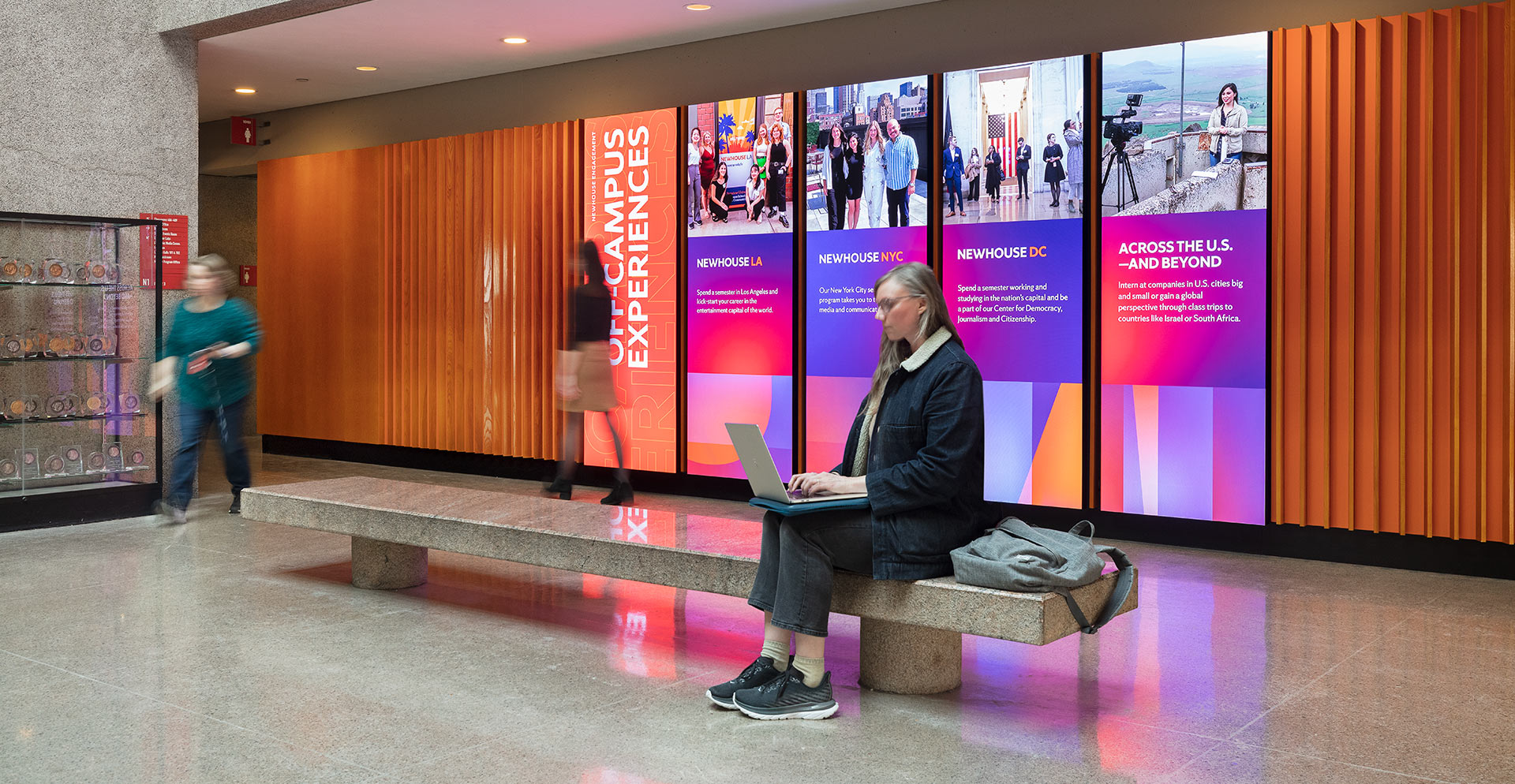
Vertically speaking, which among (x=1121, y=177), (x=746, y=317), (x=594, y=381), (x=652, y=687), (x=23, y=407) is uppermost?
(x=1121, y=177)

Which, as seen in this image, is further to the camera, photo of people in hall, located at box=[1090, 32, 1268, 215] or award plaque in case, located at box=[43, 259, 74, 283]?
award plaque in case, located at box=[43, 259, 74, 283]

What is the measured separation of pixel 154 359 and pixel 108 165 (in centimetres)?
130

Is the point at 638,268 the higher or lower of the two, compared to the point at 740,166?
lower

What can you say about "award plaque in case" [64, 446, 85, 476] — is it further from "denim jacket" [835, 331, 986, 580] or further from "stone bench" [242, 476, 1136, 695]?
"denim jacket" [835, 331, 986, 580]

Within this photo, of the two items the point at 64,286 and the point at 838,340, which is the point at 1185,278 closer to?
the point at 838,340

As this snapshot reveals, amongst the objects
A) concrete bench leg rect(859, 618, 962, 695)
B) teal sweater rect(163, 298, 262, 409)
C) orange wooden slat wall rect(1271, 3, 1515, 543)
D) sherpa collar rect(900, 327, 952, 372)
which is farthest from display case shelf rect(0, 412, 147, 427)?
orange wooden slat wall rect(1271, 3, 1515, 543)

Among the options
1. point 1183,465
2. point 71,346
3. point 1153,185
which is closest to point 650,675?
point 1183,465

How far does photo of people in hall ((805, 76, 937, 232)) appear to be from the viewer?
7.35 m

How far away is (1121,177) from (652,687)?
167 inches

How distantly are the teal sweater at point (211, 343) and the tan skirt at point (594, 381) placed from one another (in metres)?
2.02

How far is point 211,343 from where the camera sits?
7184 millimetres

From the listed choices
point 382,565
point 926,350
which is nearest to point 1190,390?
point 926,350

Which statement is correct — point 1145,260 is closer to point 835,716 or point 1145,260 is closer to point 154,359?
point 835,716

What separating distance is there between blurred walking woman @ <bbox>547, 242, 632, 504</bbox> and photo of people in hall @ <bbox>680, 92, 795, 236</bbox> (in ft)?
3.07
